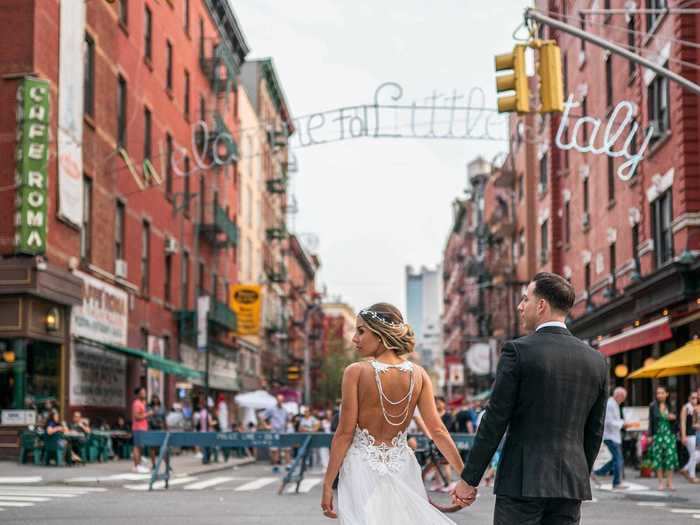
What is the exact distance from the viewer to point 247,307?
175ft

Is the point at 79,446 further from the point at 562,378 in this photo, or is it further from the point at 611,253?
the point at 562,378

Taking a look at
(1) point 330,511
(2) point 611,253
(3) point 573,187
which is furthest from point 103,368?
(1) point 330,511

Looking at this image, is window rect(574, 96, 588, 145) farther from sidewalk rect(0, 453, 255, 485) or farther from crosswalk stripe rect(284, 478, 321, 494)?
crosswalk stripe rect(284, 478, 321, 494)

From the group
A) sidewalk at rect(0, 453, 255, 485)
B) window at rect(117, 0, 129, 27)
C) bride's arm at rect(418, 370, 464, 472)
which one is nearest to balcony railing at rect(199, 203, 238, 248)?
window at rect(117, 0, 129, 27)

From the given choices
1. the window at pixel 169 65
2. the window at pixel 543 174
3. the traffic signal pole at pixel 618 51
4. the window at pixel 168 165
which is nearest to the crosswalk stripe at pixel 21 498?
the traffic signal pole at pixel 618 51

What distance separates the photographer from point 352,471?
632 centimetres

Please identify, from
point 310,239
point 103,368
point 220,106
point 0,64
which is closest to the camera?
point 0,64

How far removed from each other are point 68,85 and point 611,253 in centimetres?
1725

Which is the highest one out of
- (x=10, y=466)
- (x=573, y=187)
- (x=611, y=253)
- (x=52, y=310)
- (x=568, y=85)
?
(x=568, y=85)

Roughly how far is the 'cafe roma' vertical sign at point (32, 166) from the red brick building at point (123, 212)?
0.40 metres

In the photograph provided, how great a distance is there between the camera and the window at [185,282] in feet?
144

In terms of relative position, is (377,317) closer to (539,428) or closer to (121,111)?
(539,428)

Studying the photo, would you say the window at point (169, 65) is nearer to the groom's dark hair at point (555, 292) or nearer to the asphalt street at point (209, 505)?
the asphalt street at point (209, 505)

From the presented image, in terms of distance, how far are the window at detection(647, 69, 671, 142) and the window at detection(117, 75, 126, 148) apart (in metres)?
14.8
